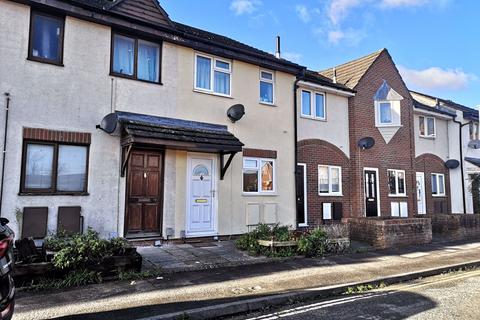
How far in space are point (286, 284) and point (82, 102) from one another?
21.0 ft

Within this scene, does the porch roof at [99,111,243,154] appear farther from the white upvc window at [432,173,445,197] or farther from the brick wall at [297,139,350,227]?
the white upvc window at [432,173,445,197]

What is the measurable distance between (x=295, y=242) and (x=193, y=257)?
2693mm

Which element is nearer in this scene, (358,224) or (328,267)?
(328,267)

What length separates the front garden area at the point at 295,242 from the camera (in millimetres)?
9312

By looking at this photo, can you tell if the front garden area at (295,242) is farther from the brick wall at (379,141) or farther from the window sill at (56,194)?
the brick wall at (379,141)

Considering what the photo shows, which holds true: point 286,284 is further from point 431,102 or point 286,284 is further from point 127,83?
point 431,102

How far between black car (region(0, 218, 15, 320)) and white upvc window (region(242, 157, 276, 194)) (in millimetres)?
8317

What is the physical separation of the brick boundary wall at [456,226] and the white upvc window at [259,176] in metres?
7.37

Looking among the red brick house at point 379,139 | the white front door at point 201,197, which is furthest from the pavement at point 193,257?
the red brick house at point 379,139

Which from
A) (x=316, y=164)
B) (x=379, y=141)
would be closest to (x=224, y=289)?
(x=316, y=164)

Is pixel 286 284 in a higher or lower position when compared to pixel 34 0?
lower

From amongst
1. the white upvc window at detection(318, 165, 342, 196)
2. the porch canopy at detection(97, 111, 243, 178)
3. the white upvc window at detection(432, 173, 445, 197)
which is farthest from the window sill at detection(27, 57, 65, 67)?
the white upvc window at detection(432, 173, 445, 197)

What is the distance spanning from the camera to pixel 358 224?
1221cm

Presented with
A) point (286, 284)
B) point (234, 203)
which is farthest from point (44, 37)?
point (286, 284)
